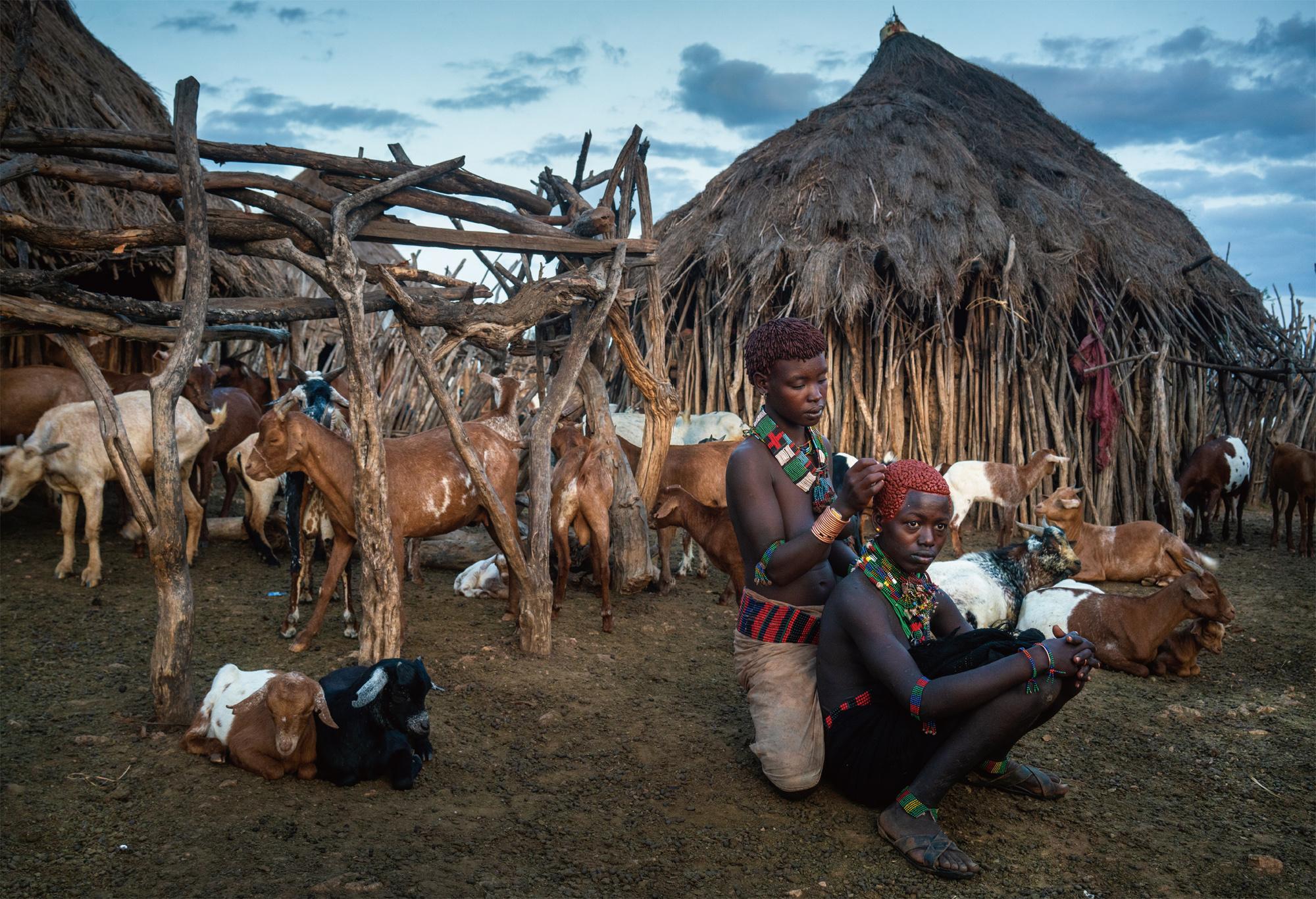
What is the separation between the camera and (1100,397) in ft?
37.7

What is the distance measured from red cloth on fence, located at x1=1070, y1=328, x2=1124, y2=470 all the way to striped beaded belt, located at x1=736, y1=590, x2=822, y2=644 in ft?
29.1

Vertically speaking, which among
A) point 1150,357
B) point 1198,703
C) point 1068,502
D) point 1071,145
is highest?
point 1071,145

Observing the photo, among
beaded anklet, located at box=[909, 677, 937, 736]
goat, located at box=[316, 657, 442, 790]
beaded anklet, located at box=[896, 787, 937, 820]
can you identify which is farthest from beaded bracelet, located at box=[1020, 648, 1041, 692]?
goat, located at box=[316, 657, 442, 790]

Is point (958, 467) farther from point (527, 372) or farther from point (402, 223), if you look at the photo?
point (527, 372)

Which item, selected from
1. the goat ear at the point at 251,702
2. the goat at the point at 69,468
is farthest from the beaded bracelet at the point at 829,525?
the goat at the point at 69,468

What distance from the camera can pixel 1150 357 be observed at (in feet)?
38.7

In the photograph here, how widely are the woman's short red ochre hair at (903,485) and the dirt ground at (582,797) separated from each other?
1260 millimetres

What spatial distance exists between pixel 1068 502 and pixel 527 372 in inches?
388

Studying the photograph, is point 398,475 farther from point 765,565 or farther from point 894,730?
point 894,730

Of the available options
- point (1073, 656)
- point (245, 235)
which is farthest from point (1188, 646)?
point (245, 235)

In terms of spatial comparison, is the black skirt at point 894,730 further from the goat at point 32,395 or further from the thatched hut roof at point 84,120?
the goat at point 32,395

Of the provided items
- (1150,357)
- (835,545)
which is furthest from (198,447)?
(1150,357)

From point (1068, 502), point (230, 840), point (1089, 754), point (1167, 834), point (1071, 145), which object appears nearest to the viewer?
point (230, 840)

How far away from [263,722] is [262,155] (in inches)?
149
